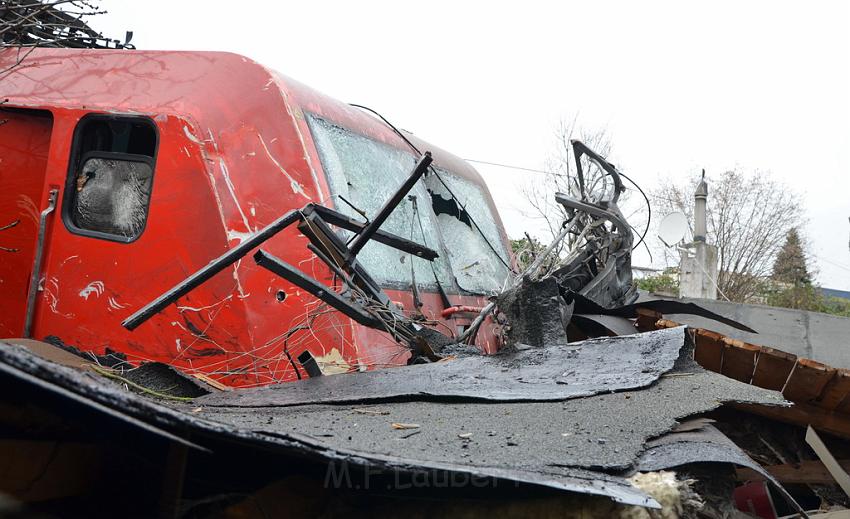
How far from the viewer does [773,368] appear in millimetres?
3367

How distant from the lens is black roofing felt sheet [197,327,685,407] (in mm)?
2357

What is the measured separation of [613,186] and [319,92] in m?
1.84

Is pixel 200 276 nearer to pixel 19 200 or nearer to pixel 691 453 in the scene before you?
pixel 19 200

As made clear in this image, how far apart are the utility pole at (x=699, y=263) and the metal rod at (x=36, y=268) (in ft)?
43.4

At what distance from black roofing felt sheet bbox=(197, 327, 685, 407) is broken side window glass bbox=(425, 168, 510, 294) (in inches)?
75.6

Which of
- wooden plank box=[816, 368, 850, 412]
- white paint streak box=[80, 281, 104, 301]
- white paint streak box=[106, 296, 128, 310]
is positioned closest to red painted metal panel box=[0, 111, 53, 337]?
white paint streak box=[80, 281, 104, 301]

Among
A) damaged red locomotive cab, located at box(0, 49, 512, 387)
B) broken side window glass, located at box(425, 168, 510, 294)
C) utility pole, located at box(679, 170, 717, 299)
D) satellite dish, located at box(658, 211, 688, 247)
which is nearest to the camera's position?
damaged red locomotive cab, located at box(0, 49, 512, 387)

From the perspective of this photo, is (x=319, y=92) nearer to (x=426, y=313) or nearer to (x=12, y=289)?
(x=426, y=313)

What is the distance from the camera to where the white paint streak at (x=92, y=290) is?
354cm

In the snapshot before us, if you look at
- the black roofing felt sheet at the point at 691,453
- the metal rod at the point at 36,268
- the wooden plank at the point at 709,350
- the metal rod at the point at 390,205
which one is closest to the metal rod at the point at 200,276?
the metal rod at the point at 390,205

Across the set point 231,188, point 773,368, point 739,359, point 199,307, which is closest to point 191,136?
point 231,188

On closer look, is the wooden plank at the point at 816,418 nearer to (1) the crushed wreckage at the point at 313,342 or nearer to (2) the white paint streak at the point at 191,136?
(1) the crushed wreckage at the point at 313,342

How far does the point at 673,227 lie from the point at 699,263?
266 centimetres

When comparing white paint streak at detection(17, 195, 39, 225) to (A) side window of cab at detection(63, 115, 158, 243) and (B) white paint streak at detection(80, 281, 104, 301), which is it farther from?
(B) white paint streak at detection(80, 281, 104, 301)
